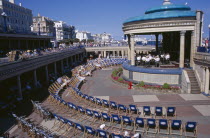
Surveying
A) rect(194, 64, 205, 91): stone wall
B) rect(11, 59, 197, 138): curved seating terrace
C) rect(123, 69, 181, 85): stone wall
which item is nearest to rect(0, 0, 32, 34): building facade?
rect(123, 69, 181, 85): stone wall

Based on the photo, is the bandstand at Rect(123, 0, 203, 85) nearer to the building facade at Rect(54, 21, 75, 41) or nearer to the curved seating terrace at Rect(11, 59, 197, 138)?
the curved seating terrace at Rect(11, 59, 197, 138)

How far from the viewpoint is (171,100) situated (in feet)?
57.8

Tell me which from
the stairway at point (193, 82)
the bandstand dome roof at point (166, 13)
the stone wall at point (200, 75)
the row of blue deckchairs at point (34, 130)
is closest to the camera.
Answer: the row of blue deckchairs at point (34, 130)

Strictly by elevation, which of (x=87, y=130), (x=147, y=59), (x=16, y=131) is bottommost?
(x=16, y=131)

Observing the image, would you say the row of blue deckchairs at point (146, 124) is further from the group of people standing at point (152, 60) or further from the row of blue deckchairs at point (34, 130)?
the group of people standing at point (152, 60)

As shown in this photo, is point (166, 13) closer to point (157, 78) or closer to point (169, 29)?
point (169, 29)

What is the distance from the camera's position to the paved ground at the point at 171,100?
13.3 meters

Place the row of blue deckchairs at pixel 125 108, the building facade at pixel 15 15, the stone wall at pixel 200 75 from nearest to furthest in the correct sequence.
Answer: the row of blue deckchairs at pixel 125 108
the stone wall at pixel 200 75
the building facade at pixel 15 15

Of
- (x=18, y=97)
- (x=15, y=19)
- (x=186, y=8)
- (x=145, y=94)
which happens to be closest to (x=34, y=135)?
(x=18, y=97)

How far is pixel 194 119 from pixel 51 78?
73.3 ft

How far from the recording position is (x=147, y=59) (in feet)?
81.2

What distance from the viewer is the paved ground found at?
43.6 ft

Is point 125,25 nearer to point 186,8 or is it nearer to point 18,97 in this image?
point 186,8

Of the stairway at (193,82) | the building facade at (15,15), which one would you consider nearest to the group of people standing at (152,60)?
the stairway at (193,82)
